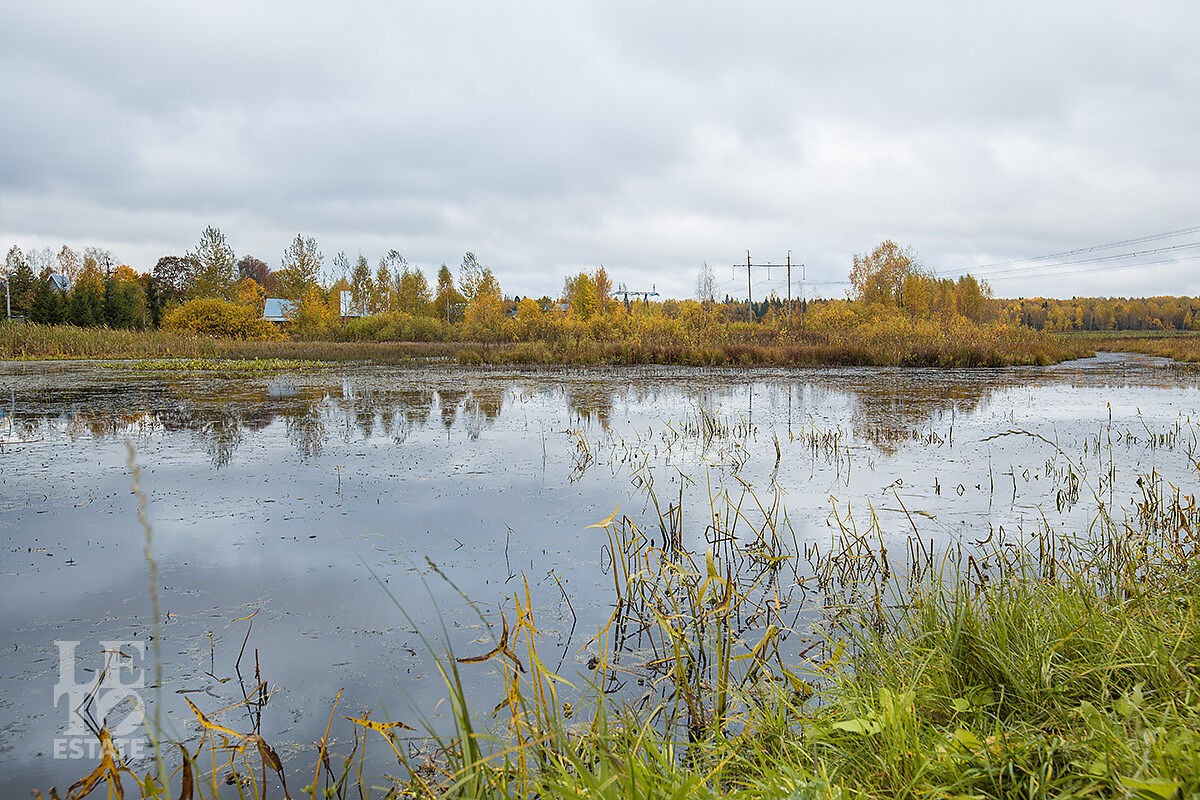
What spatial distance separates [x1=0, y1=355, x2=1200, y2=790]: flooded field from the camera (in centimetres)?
280

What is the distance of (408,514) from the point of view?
5039mm

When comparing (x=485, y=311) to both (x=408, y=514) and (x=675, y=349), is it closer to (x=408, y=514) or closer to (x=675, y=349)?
(x=675, y=349)

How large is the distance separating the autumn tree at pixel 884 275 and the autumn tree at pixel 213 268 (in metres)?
40.1

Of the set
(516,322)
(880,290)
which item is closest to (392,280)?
(516,322)

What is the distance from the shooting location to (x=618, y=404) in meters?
11.6

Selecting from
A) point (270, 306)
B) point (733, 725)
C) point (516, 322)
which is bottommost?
point (733, 725)

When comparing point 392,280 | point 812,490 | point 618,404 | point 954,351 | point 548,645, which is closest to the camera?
point 548,645

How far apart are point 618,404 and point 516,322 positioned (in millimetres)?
24192

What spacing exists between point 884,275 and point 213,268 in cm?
4209

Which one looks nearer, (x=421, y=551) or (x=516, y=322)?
(x=421, y=551)

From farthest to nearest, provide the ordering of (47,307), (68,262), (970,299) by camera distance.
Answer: (68,262), (970,299), (47,307)

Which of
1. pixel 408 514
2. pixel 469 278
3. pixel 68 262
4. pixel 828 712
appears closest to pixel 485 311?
pixel 469 278

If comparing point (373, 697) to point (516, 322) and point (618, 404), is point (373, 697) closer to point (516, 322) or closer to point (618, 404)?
point (618, 404)

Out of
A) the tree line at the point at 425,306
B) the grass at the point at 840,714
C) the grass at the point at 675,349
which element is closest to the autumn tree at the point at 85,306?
the tree line at the point at 425,306
